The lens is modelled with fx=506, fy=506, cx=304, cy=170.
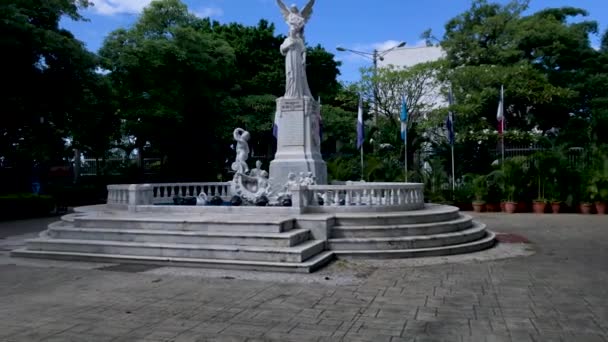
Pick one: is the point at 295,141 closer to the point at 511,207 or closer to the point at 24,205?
the point at 511,207

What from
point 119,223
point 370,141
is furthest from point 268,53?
point 119,223

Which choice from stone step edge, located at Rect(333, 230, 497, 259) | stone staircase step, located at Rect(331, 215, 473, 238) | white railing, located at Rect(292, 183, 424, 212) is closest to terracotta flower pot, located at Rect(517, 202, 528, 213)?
white railing, located at Rect(292, 183, 424, 212)

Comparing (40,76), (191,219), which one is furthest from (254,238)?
(40,76)

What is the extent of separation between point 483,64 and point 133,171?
782 inches

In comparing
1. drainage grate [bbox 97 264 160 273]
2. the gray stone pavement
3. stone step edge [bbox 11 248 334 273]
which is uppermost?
stone step edge [bbox 11 248 334 273]

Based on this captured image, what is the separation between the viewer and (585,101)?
27594 millimetres

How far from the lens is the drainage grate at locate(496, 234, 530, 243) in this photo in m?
11.8

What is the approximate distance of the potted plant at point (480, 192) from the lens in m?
20.2

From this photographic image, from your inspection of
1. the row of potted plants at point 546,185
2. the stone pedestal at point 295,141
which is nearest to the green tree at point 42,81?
the stone pedestal at point 295,141

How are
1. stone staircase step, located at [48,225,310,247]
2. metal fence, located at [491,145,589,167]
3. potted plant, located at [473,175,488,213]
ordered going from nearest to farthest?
stone staircase step, located at [48,225,310,247] → potted plant, located at [473,175,488,213] → metal fence, located at [491,145,589,167]

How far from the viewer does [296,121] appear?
1474cm

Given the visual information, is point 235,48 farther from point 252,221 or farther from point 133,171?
point 252,221

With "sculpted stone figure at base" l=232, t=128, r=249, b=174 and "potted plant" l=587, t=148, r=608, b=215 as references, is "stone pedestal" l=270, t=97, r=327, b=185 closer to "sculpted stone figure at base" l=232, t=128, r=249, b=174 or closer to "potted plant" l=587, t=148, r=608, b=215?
"sculpted stone figure at base" l=232, t=128, r=249, b=174

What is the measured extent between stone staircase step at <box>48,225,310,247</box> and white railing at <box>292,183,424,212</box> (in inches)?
59.2
